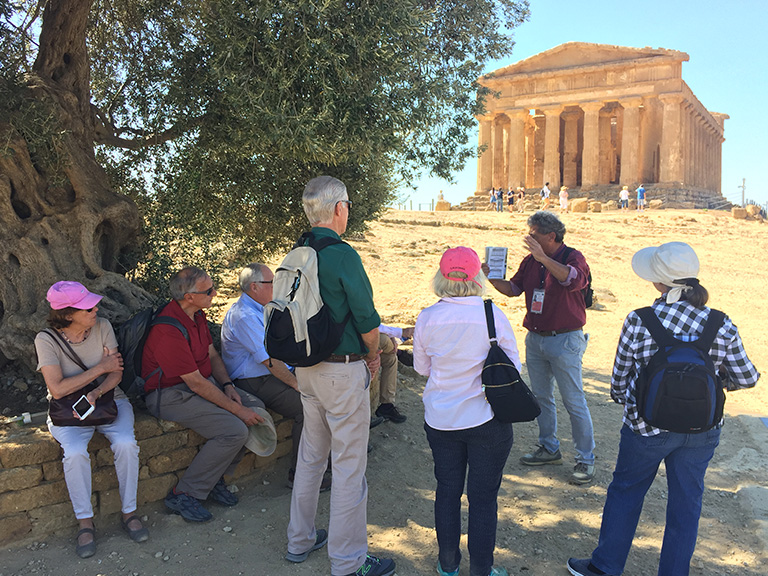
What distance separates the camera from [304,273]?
334cm

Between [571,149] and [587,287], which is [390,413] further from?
[571,149]

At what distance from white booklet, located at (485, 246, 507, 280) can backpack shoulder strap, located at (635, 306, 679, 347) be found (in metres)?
1.77

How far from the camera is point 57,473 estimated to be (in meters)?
4.03

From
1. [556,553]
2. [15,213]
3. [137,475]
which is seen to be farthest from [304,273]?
[15,213]

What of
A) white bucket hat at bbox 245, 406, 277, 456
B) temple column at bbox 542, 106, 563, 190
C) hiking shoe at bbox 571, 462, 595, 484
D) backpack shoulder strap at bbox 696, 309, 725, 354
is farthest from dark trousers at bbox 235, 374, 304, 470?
temple column at bbox 542, 106, 563, 190

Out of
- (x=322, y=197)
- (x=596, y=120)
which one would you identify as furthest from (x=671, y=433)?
(x=596, y=120)

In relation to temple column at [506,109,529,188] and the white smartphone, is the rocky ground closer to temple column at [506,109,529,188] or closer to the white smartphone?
the white smartphone

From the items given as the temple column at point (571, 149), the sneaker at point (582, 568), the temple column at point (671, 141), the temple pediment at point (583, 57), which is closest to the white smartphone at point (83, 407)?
the sneaker at point (582, 568)

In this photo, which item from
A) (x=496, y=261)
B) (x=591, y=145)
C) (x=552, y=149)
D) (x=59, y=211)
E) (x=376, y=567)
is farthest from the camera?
(x=552, y=149)

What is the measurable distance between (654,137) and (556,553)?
138 ft

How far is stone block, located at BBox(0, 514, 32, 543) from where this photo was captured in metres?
3.86

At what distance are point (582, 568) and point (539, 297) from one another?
2.13 meters

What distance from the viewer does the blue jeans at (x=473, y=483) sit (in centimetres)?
334

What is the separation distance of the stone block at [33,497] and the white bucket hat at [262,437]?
1.25 metres
